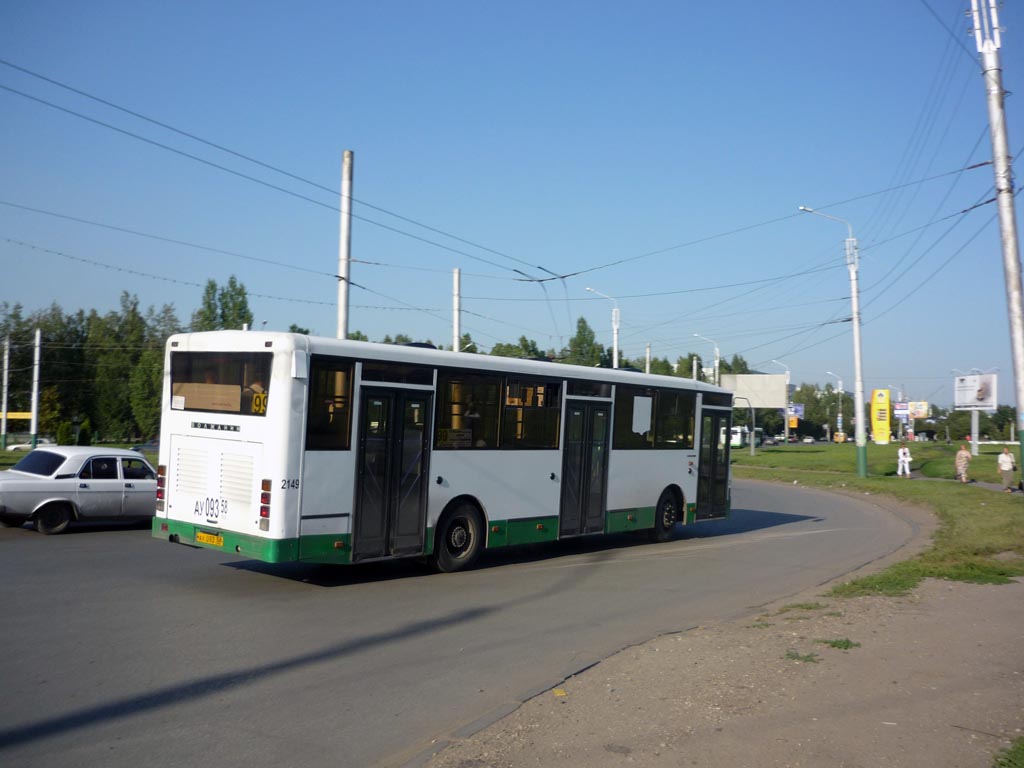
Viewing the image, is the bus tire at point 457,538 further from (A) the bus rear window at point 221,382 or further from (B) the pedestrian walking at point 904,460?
(B) the pedestrian walking at point 904,460

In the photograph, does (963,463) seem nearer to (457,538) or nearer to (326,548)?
(457,538)

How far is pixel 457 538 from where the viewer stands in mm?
13570

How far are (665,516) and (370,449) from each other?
8.52 m

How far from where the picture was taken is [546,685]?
7492 mm

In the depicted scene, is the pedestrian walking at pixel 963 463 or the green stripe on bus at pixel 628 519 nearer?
the green stripe on bus at pixel 628 519

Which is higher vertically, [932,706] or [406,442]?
[406,442]

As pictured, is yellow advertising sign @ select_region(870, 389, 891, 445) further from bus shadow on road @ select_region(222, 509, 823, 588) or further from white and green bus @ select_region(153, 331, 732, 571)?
white and green bus @ select_region(153, 331, 732, 571)

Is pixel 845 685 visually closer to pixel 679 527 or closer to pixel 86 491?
pixel 86 491

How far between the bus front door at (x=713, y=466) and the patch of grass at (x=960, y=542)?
441 cm

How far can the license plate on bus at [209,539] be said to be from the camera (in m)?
11.4

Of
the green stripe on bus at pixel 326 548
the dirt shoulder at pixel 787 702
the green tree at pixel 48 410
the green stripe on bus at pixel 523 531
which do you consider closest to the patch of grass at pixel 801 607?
the dirt shoulder at pixel 787 702

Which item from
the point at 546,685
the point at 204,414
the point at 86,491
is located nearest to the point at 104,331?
the point at 86,491

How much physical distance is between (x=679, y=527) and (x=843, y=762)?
17.0 metres

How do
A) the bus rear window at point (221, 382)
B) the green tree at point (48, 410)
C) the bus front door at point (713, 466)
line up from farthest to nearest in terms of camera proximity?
the green tree at point (48, 410), the bus front door at point (713, 466), the bus rear window at point (221, 382)
